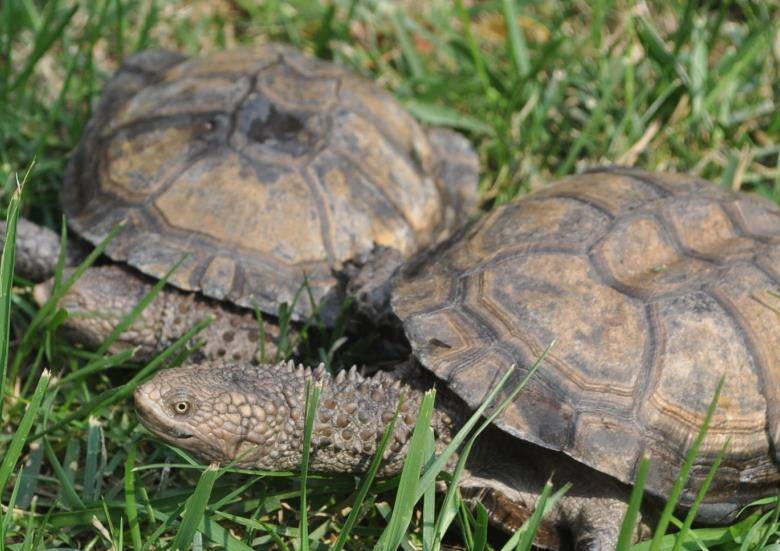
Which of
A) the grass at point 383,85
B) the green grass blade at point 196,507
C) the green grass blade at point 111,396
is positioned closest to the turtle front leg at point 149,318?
the grass at point 383,85

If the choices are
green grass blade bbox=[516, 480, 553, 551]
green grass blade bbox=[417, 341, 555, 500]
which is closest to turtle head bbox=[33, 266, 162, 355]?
green grass blade bbox=[417, 341, 555, 500]

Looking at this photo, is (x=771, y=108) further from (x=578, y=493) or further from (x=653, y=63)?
(x=578, y=493)

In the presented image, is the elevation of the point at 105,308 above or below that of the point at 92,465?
above

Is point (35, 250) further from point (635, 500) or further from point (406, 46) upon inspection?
point (635, 500)

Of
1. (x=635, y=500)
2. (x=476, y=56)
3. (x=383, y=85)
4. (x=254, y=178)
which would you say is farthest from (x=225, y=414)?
(x=383, y=85)

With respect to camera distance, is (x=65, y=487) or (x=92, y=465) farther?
(x=92, y=465)

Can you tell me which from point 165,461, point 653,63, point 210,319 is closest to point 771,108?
point 653,63

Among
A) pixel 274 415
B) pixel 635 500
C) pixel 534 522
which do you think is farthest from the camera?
pixel 274 415
